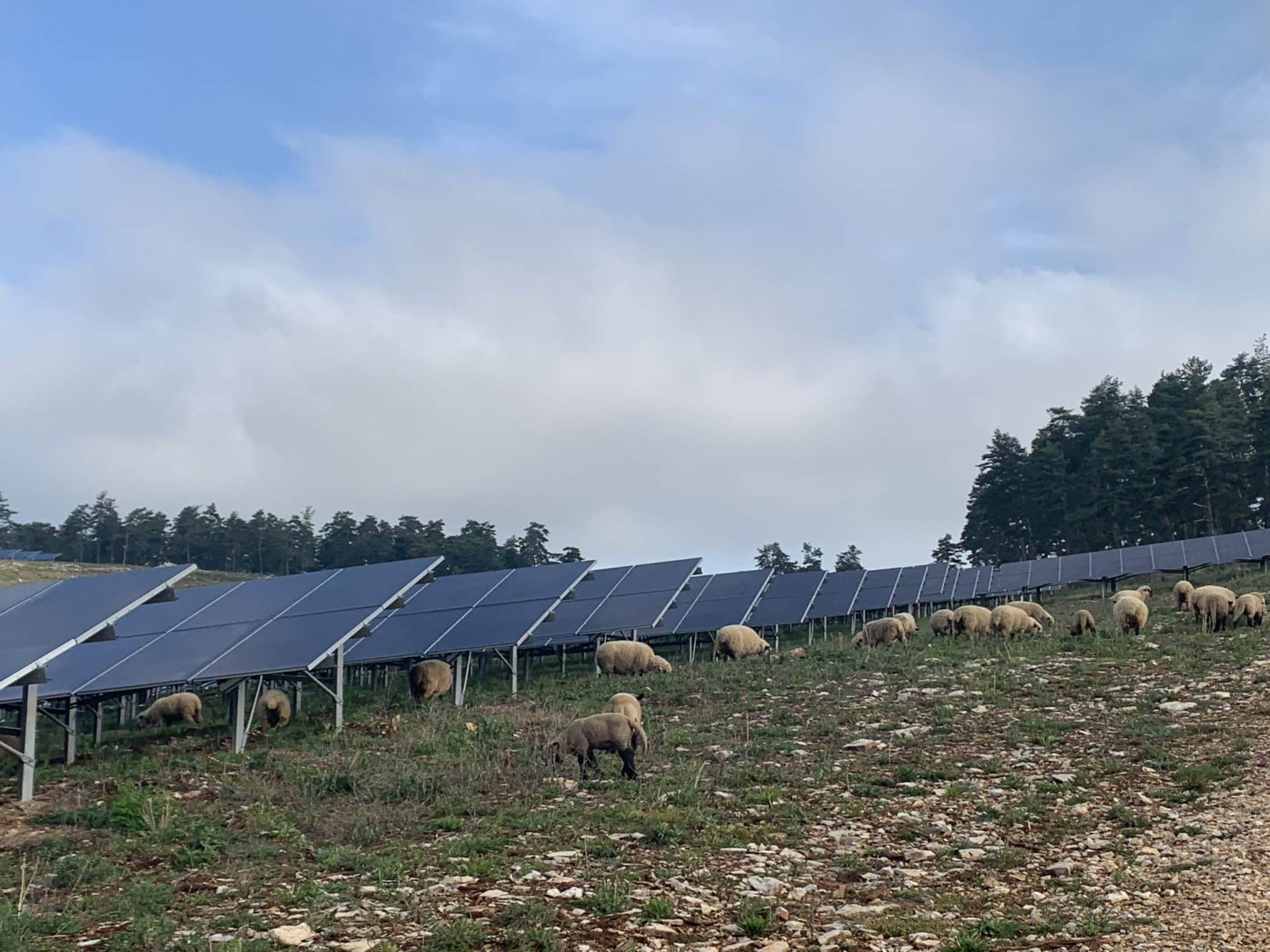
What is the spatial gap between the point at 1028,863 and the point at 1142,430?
70.6 meters

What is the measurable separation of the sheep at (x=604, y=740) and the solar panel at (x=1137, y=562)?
39794 millimetres

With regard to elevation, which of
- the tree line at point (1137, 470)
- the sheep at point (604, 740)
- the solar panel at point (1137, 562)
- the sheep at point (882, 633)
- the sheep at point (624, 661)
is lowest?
the sheep at point (604, 740)

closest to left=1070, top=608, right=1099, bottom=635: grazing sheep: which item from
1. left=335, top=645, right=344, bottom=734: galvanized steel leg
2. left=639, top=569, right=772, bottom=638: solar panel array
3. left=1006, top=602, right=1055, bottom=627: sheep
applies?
left=1006, top=602, right=1055, bottom=627: sheep

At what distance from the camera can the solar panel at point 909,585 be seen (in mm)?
50100

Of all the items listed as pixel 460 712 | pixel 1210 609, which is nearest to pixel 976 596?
pixel 1210 609

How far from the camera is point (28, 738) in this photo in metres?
15.6

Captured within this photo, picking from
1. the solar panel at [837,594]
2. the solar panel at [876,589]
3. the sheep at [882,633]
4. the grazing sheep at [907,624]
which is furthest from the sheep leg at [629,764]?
the solar panel at [876,589]

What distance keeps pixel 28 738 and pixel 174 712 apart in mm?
11697

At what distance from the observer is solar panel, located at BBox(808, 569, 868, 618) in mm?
44625

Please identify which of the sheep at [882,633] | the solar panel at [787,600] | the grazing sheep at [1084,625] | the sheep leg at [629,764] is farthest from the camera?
the solar panel at [787,600]

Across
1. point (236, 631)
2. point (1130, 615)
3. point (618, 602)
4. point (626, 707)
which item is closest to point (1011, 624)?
point (1130, 615)

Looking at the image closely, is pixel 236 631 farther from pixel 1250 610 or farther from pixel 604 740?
pixel 1250 610

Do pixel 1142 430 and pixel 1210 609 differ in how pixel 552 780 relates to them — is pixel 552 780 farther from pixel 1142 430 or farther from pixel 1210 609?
pixel 1142 430

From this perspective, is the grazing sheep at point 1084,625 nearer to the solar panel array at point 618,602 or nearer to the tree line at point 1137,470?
the solar panel array at point 618,602
